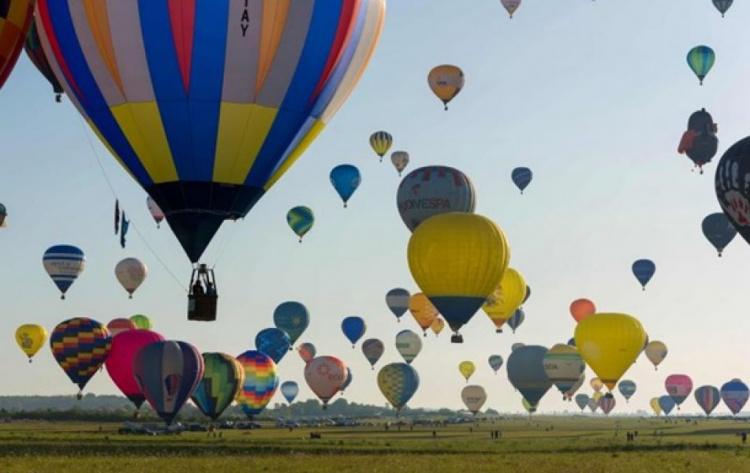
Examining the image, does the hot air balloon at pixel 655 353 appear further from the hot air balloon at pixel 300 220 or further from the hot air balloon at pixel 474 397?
the hot air balloon at pixel 300 220

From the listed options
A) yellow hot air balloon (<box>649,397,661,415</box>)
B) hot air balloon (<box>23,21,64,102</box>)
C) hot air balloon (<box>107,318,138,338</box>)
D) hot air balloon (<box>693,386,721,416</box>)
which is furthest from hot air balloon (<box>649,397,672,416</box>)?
hot air balloon (<box>23,21,64,102</box>)

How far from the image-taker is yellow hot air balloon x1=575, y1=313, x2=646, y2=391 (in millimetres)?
73938

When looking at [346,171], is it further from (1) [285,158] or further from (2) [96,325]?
(1) [285,158]

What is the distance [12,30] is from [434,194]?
146 feet

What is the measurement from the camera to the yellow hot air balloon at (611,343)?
73938mm

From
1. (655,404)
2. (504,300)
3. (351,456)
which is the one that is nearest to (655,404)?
(655,404)

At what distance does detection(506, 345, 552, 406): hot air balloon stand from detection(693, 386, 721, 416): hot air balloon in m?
53.9

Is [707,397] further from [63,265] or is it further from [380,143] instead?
[63,265]

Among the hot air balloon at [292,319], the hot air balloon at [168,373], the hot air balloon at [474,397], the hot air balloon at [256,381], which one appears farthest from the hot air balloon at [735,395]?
the hot air balloon at [168,373]

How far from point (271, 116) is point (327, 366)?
6668 centimetres

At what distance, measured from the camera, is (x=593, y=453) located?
50.8 m

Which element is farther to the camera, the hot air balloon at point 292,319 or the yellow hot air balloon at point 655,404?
the yellow hot air balloon at point 655,404

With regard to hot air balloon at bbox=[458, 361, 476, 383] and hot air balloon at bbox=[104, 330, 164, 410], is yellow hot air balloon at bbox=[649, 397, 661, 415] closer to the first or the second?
hot air balloon at bbox=[458, 361, 476, 383]

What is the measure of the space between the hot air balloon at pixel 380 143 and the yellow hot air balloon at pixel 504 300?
12497 mm
